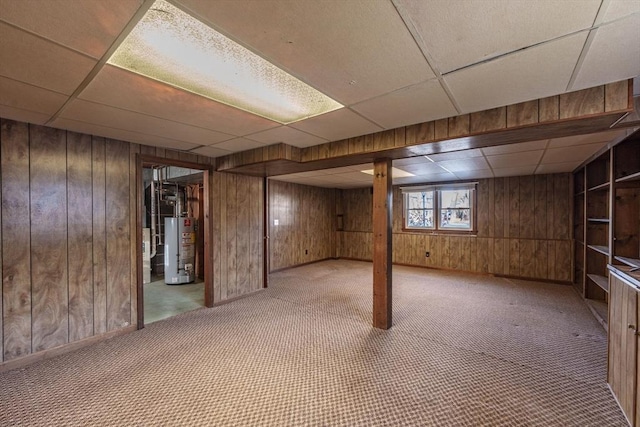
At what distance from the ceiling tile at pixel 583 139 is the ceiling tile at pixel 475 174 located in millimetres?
1835

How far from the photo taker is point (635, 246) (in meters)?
2.92

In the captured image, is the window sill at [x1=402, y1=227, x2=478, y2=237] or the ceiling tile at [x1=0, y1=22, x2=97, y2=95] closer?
the ceiling tile at [x1=0, y1=22, x2=97, y2=95]

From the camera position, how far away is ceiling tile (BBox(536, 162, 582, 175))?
4.45 meters

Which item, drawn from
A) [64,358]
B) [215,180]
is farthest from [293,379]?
[215,180]

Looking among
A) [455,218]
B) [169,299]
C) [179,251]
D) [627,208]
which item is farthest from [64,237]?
[455,218]

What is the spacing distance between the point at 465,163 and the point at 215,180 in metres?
3.90

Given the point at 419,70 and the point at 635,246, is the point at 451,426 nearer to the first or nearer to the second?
the point at 419,70

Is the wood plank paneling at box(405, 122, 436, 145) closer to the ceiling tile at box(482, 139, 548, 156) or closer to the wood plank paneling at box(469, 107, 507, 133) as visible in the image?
the wood plank paneling at box(469, 107, 507, 133)

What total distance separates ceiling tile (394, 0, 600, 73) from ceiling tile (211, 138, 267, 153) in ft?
7.43

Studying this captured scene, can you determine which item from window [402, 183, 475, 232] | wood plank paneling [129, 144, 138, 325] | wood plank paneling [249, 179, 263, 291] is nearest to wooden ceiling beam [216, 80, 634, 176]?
wood plank paneling [249, 179, 263, 291]

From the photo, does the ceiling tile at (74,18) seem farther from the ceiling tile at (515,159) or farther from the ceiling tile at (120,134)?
the ceiling tile at (515,159)

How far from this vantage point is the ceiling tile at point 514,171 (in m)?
4.79

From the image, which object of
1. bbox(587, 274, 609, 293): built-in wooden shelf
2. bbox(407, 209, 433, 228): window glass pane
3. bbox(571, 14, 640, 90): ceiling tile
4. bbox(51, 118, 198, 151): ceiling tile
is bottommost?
bbox(587, 274, 609, 293): built-in wooden shelf

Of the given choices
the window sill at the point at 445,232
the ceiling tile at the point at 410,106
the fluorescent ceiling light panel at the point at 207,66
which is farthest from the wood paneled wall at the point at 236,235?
the window sill at the point at 445,232
